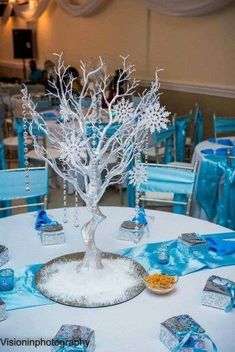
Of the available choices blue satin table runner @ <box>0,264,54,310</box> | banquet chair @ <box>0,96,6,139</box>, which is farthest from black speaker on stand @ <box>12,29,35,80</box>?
blue satin table runner @ <box>0,264,54,310</box>

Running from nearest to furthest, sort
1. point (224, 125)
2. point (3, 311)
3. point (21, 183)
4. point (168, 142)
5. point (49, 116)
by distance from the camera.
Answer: point (3, 311) < point (21, 183) < point (168, 142) < point (224, 125) < point (49, 116)

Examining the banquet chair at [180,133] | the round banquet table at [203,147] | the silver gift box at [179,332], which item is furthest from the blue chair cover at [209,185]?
the silver gift box at [179,332]

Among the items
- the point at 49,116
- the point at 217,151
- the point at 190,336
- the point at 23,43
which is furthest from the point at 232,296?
the point at 23,43

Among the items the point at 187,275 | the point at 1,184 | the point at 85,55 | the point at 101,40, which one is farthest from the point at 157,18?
the point at 187,275

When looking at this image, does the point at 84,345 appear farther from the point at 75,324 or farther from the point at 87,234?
the point at 87,234

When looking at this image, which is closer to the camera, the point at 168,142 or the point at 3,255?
the point at 3,255

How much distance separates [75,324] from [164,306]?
10.6 inches

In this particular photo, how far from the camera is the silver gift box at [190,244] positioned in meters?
1.58

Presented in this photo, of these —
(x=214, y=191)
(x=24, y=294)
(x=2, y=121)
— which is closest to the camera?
(x=24, y=294)

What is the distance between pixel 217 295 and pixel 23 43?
7.80m

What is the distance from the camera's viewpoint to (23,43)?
26.9ft

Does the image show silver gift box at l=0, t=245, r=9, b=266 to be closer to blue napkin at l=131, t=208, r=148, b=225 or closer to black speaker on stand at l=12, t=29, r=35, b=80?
blue napkin at l=131, t=208, r=148, b=225

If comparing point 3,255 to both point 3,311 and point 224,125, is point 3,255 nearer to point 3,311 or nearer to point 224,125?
point 3,311

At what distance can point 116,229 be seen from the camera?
5.86 ft
